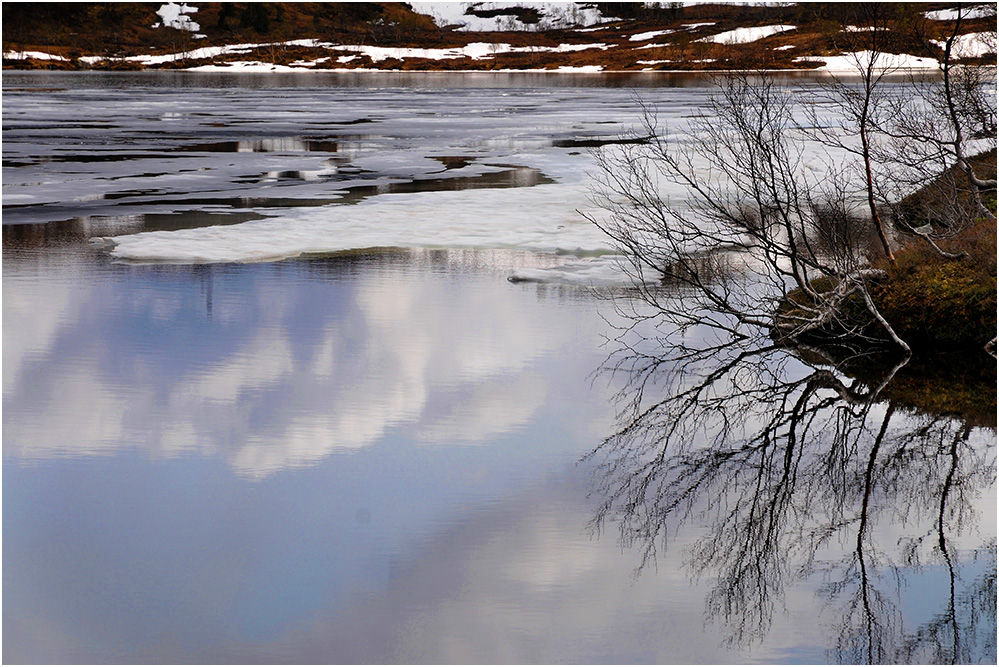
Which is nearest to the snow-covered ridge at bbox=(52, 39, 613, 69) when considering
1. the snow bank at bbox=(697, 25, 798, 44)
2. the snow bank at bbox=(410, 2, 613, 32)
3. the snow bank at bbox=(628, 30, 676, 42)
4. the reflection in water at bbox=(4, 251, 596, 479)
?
the snow bank at bbox=(628, 30, 676, 42)

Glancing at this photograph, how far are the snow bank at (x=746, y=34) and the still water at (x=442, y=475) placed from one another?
89.9 metres

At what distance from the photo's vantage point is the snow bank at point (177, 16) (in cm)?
13788

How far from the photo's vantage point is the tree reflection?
4926 mm

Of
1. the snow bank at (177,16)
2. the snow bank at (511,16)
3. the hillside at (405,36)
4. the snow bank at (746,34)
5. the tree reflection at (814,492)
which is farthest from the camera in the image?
the snow bank at (511,16)

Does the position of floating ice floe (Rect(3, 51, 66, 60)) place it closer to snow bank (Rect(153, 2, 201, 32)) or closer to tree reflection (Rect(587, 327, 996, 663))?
snow bank (Rect(153, 2, 201, 32))

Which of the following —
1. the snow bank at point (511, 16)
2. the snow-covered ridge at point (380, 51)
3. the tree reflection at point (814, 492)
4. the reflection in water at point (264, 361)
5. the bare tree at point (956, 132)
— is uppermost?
the snow bank at point (511, 16)

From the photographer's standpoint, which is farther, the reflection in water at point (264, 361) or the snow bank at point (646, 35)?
the snow bank at point (646, 35)

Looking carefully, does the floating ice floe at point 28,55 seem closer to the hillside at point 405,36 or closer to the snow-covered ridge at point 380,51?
the snow-covered ridge at point 380,51

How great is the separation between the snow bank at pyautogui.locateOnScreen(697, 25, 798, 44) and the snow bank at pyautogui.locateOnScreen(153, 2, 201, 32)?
219 ft

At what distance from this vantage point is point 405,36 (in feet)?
411

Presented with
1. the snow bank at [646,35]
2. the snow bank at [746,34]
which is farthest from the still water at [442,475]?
the snow bank at [646,35]

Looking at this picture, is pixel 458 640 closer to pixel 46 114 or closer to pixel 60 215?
pixel 60 215

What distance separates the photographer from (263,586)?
16.5 feet

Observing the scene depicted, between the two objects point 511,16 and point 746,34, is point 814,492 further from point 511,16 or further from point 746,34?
point 511,16
